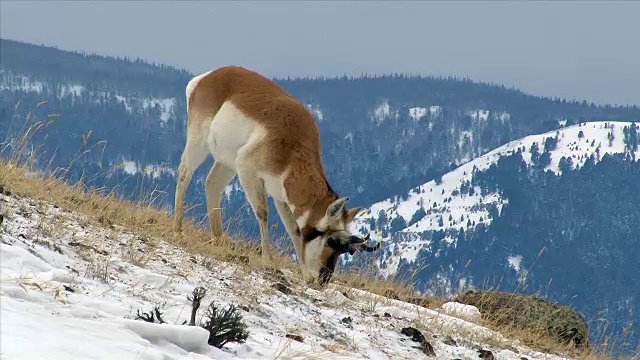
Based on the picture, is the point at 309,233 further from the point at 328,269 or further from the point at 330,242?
the point at 328,269

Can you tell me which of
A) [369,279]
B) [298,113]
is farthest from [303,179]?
[369,279]

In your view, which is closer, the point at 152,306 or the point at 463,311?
the point at 152,306

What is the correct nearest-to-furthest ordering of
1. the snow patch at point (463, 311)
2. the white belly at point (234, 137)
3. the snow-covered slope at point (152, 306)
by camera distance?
the snow-covered slope at point (152, 306) → the snow patch at point (463, 311) → the white belly at point (234, 137)

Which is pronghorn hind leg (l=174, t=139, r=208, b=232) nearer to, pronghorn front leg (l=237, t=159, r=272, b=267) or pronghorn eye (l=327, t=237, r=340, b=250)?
pronghorn front leg (l=237, t=159, r=272, b=267)

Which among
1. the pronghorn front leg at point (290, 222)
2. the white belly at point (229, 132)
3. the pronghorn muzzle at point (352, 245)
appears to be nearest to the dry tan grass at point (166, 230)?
the pronghorn front leg at point (290, 222)

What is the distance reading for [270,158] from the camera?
10445 millimetres

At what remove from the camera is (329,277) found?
961 centimetres

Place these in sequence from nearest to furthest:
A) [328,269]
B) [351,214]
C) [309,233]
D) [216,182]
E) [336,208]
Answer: [336,208] → [328,269] → [351,214] → [309,233] → [216,182]

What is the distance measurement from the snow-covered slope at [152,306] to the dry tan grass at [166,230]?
49cm

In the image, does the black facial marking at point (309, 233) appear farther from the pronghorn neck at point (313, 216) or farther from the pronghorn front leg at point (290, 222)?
the pronghorn front leg at point (290, 222)

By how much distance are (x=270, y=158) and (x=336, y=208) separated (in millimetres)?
1384

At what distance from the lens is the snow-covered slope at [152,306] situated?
4.37 metres

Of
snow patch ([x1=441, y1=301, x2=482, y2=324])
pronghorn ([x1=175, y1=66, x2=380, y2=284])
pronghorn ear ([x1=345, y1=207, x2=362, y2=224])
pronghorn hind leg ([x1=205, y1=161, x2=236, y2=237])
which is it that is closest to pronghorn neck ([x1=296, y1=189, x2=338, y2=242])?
pronghorn ([x1=175, y1=66, x2=380, y2=284])

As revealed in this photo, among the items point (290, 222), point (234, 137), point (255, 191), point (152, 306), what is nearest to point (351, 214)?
point (290, 222)
